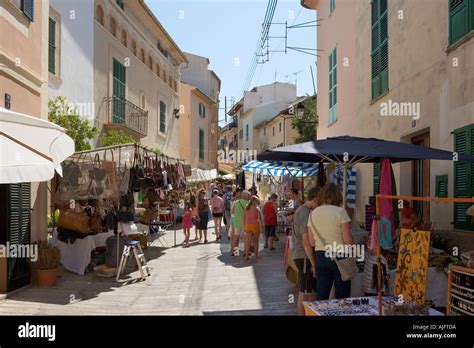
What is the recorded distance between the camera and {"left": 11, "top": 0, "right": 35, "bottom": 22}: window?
8380mm

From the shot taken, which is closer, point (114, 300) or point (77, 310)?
point (77, 310)

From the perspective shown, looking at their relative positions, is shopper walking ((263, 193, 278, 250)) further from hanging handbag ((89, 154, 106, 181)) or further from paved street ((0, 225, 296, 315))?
hanging handbag ((89, 154, 106, 181))

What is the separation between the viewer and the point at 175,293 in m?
8.09

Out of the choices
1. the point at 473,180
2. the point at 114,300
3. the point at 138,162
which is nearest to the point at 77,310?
the point at 114,300

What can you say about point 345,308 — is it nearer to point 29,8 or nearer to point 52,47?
point 29,8

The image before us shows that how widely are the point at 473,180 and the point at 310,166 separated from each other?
7.61m

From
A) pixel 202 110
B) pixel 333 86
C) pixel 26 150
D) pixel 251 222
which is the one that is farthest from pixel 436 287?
pixel 202 110

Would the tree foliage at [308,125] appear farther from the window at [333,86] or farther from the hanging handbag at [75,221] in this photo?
the hanging handbag at [75,221]

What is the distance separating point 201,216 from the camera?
47.2 ft

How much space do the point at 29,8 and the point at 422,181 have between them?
850 cm

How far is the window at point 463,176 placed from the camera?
695 centimetres

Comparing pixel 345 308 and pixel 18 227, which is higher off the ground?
pixel 18 227

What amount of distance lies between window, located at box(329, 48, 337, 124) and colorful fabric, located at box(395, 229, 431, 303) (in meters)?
11.5

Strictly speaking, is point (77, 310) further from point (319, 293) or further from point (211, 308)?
point (319, 293)
